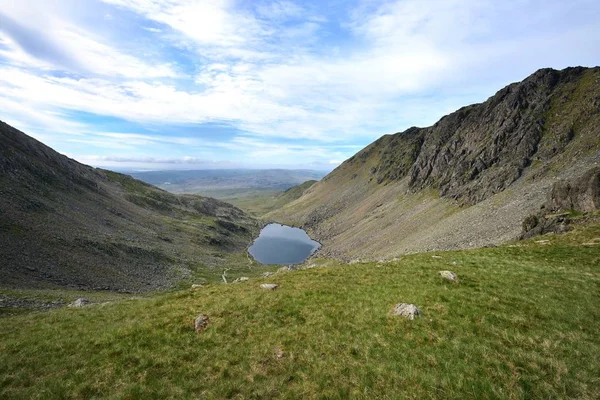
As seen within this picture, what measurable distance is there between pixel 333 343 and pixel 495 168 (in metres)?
107

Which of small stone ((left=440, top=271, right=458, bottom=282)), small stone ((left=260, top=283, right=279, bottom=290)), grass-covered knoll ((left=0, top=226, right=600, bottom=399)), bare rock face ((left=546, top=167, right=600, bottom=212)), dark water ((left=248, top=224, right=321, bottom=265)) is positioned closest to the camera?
grass-covered knoll ((left=0, top=226, right=600, bottom=399))

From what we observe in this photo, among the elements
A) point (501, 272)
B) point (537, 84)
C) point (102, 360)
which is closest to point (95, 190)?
point (102, 360)

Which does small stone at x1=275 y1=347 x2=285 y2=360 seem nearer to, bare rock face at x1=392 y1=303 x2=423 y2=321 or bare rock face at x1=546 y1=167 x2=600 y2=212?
bare rock face at x1=392 y1=303 x2=423 y2=321

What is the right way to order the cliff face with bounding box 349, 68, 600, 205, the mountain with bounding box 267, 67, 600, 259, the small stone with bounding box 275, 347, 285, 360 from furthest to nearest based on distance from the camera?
the cliff face with bounding box 349, 68, 600, 205, the mountain with bounding box 267, 67, 600, 259, the small stone with bounding box 275, 347, 285, 360

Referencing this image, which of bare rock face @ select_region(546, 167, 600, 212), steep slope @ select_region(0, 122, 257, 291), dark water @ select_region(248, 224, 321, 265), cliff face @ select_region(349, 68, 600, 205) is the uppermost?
cliff face @ select_region(349, 68, 600, 205)

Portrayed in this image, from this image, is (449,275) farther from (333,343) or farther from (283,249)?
(283,249)

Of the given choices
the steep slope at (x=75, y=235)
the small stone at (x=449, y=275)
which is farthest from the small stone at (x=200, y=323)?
the steep slope at (x=75, y=235)

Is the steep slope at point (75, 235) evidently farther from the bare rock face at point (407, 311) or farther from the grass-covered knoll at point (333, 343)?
the bare rock face at point (407, 311)

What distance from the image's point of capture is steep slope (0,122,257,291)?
4950 cm

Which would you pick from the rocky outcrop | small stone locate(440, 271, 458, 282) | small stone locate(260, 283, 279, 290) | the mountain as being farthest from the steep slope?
the rocky outcrop

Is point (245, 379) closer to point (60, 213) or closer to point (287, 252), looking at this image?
point (60, 213)

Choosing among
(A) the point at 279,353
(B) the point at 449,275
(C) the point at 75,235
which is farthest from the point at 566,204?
(C) the point at 75,235

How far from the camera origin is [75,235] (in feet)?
214

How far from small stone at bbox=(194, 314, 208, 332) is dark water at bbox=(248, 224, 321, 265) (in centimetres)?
11651
